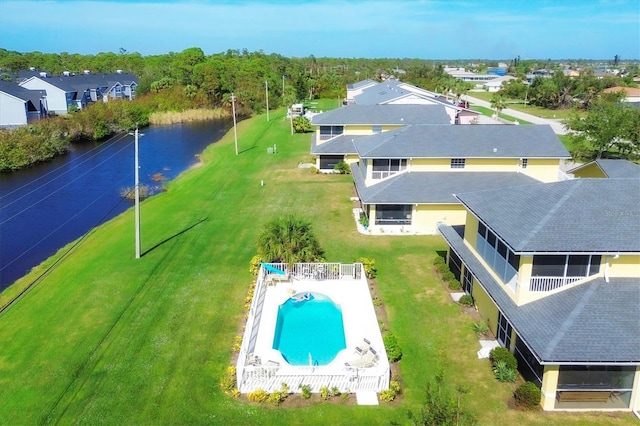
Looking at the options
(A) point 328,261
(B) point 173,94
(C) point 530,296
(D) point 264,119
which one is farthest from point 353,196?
(B) point 173,94

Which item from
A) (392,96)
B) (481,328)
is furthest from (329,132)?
(481,328)

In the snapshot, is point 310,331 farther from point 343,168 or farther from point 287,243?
point 343,168

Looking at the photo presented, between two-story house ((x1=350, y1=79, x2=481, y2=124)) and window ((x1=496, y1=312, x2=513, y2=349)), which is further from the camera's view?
two-story house ((x1=350, y1=79, x2=481, y2=124))

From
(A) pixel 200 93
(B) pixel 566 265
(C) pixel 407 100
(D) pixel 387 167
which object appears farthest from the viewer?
(A) pixel 200 93

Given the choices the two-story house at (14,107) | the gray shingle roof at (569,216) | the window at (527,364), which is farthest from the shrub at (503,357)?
the two-story house at (14,107)

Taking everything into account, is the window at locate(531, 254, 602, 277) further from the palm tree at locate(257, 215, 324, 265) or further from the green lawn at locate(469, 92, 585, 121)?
the green lawn at locate(469, 92, 585, 121)

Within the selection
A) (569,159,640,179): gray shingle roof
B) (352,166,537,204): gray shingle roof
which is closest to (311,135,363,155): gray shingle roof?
(352,166,537,204): gray shingle roof
